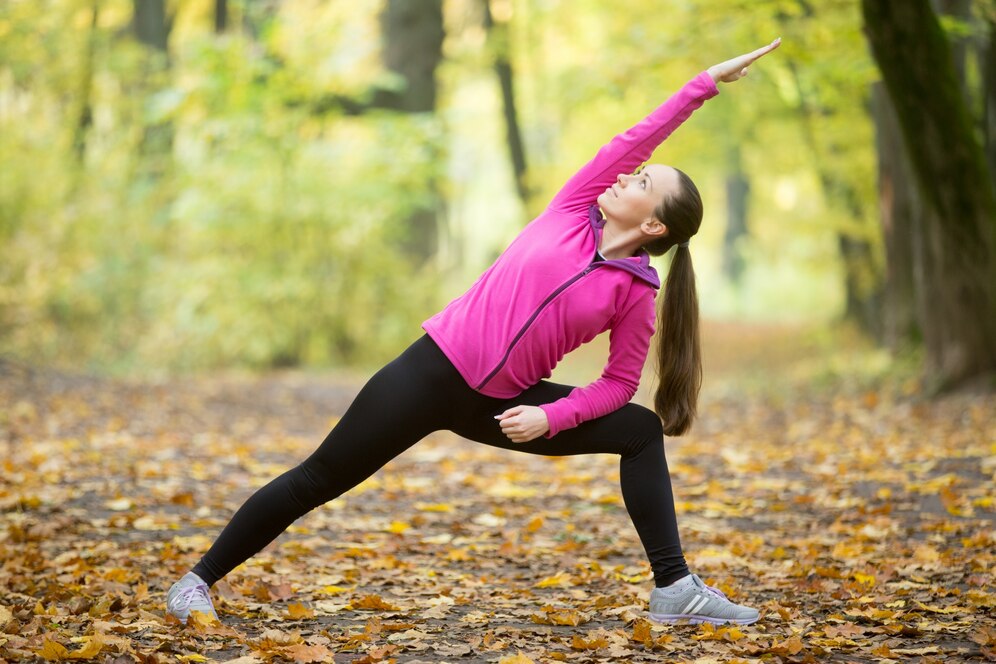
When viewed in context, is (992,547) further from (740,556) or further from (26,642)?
(26,642)

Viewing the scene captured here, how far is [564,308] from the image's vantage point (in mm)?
3594

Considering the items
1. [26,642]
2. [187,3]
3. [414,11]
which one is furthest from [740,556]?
[187,3]

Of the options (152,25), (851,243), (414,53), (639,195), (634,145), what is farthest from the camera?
(152,25)

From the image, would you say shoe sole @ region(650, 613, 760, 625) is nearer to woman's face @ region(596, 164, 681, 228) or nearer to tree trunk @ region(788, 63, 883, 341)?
woman's face @ region(596, 164, 681, 228)

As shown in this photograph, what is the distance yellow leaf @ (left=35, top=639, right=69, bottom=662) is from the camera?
3221mm

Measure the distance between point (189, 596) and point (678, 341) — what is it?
1.93 meters

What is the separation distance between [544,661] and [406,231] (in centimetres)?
1432

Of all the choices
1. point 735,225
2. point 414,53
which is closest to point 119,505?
point 414,53

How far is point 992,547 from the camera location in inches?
194

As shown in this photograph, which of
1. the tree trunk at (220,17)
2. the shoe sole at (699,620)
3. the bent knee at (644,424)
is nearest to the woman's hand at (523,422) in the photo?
the bent knee at (644,424)

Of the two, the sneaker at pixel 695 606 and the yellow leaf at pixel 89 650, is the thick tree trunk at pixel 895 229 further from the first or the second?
the yellow leaf at pixel 89 650

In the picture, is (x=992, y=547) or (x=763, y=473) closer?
(x=992, y=547)

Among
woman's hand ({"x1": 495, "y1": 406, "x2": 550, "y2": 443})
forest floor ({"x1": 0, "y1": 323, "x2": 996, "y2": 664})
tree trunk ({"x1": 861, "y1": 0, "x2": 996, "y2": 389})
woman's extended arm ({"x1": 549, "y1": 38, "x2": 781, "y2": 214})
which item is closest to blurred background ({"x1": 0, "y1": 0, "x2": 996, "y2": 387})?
tree trunk ({"x1": 861, "y1": 0, "x2": 996, "y2": 389})

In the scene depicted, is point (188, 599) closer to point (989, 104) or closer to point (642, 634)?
point (642, 634)
